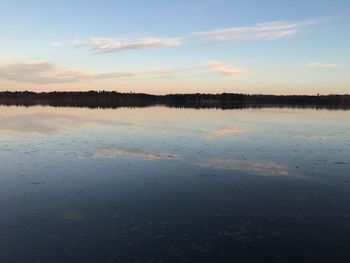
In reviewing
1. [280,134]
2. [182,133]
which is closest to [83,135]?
[182,133]

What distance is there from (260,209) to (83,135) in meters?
13.2

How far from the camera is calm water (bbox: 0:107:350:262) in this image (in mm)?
5340

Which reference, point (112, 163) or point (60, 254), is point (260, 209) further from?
point (112, 163)

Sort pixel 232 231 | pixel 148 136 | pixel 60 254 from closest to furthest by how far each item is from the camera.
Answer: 1. pixel 60 254
2. pixel 232 231
3. pixel 148 136

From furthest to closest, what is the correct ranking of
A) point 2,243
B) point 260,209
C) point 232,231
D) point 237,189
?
point 237,189
point 260,209
point 232,231
point 2,243

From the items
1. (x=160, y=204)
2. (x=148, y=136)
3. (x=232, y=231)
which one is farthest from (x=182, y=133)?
(x=232, y=231)

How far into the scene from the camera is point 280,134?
19906 mm

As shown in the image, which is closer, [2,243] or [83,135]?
[2,243]

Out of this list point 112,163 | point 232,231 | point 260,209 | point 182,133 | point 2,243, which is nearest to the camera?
point 2,243

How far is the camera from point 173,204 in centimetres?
746

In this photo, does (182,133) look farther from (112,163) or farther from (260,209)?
(260,209)

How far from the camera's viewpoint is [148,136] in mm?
18812

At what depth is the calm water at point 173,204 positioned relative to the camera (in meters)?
5.34

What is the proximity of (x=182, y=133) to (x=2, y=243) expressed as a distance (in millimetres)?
15087
